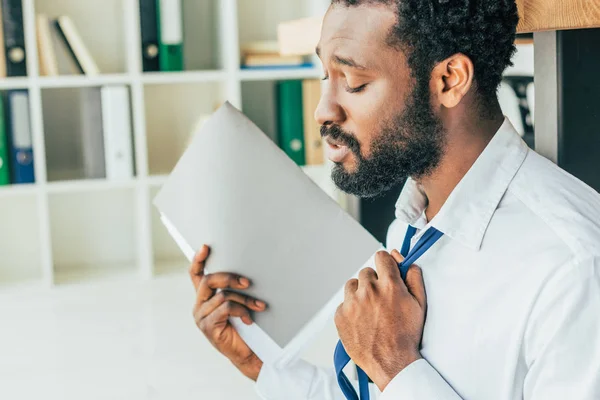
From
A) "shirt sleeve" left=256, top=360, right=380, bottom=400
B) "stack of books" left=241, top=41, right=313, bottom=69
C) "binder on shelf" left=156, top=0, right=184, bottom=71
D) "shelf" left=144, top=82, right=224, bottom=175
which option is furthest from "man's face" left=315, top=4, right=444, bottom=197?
"shelf" left=144, top=82, right=224, bottom=175

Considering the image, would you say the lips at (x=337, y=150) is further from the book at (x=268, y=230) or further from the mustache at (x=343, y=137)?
the book at (x=268, y=230)

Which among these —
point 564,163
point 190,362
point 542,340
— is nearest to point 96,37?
point 190,362

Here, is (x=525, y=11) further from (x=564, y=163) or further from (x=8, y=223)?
(x=8, y=223)

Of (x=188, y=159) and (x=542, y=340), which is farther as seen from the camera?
(x=188, y=159)

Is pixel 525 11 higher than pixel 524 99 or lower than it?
higher

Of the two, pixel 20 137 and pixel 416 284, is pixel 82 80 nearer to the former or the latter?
pixel 20 137

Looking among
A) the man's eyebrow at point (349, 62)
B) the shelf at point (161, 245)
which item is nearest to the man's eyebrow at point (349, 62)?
the man's eyebrow at point (349, 62)

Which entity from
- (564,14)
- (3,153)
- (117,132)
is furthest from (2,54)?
(564,14)

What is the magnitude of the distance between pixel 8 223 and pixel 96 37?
786 mm

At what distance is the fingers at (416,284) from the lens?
0.91m

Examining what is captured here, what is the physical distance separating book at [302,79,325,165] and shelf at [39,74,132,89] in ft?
2.14

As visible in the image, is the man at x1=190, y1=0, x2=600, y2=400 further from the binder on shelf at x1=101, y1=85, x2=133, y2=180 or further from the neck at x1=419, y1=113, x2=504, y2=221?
the binder on shelf at x1=101, y1=85, x2=133, y2=180

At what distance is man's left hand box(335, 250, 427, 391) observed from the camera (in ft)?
2.94

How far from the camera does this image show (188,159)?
1.22m
